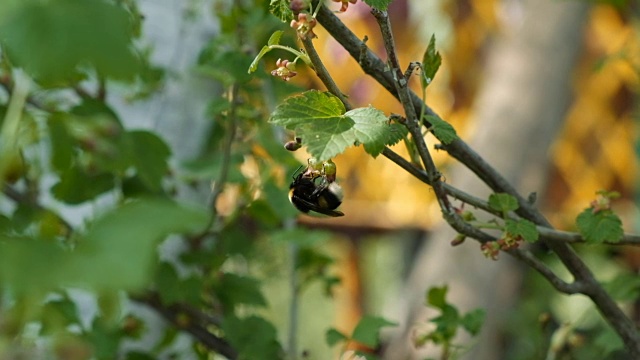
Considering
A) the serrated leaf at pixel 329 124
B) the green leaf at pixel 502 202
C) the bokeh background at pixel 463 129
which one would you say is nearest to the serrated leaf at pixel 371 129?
the serrated leaf at pixel 329 124

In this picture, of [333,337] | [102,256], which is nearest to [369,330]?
[333,337]

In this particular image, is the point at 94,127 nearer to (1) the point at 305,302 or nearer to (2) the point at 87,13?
(2) the point at 87,13

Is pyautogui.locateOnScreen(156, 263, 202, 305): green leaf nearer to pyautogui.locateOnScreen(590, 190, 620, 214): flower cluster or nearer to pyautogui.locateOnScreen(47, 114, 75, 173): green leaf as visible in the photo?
pyautogui.locateOnScreen(47, 114, 75, 173): green leaf

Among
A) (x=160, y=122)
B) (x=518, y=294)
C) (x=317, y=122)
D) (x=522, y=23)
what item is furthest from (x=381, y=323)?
(x=522, y=23)

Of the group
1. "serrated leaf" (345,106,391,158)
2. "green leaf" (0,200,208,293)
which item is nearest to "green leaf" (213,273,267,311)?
"serrated leaf" (345,106,391,158)

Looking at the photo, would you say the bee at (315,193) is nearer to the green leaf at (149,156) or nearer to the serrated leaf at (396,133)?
the serrated leaf at (396,133)

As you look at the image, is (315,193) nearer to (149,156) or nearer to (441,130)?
(441,130)
